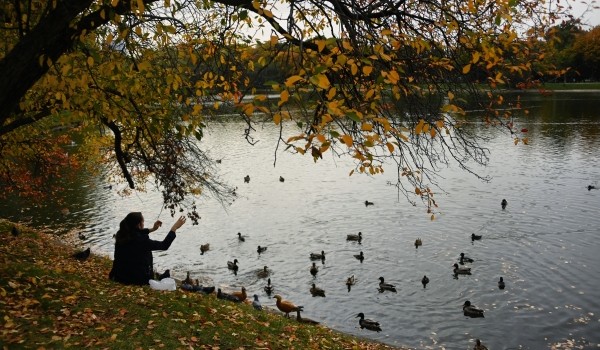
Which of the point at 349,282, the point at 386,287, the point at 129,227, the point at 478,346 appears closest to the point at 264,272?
the point at 349,282

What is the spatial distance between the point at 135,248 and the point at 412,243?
17692mm

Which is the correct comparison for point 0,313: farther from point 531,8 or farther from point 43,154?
point 43,154

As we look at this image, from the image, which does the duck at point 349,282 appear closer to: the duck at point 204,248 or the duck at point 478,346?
the duck at point 478,346

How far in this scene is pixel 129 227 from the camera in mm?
10617

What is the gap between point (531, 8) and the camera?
722cm

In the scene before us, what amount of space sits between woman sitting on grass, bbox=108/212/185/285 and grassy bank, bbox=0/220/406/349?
0.27 meters

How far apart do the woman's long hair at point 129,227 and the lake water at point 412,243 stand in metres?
5.20

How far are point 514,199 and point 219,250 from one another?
1914cm

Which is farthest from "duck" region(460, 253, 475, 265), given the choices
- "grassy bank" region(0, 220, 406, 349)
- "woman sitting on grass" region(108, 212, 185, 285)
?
"woman sitting on grass" region(108, 212, 185, 285)

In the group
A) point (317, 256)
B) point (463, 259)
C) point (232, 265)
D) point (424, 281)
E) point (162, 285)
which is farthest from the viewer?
point (317, 256)

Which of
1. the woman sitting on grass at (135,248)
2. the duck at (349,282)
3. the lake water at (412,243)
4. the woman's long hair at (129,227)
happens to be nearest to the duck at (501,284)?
the lake water at (412,243)

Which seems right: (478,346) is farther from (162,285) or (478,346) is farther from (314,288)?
(162,285)

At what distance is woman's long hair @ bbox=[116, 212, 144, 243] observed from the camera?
34.6 feet

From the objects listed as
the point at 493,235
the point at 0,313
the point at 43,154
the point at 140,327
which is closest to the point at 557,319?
the point at 493,235
